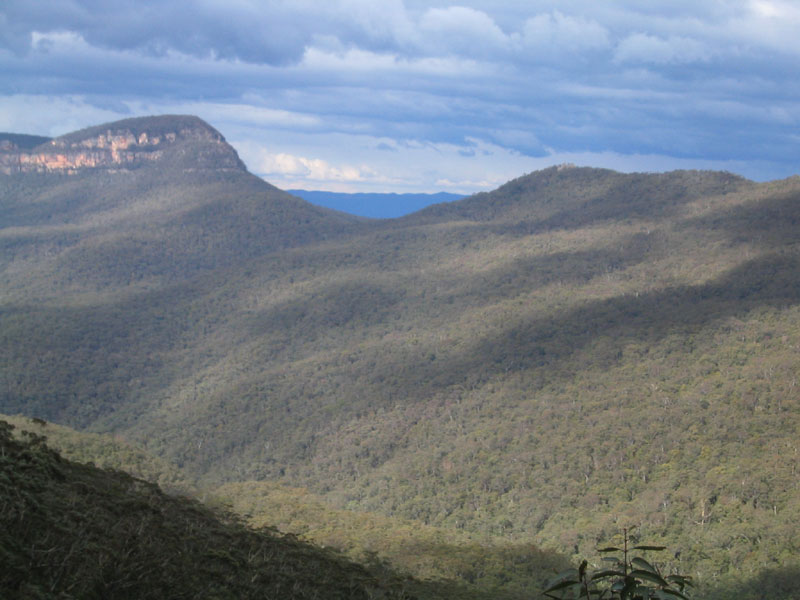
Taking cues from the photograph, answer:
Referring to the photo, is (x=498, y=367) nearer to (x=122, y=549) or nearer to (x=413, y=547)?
(x=413, y=547)

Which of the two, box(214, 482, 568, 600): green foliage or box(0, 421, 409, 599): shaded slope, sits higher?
box(0, 421, 409, 599): shaded slope

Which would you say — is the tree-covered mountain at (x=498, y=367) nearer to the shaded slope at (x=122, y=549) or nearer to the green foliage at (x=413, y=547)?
the green foliage at (x=413, y=547)

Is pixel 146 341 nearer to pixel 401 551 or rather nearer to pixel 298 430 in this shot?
pixel 298 430

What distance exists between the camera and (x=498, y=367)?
104 meters

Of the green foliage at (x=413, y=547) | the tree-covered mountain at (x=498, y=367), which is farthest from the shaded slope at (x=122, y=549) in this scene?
the tree-covered mountain at (x=498, y=367)

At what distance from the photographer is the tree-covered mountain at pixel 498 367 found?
71.1 metres

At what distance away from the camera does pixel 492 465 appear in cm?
8369

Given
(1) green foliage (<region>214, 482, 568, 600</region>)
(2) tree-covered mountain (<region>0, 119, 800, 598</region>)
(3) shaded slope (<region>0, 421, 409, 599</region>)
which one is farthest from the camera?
(2) tree-covered mountain (<region>0, 119, 800, 598</region>)

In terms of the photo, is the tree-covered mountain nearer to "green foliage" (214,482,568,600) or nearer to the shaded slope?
"green foliage" (214,482,568,600)

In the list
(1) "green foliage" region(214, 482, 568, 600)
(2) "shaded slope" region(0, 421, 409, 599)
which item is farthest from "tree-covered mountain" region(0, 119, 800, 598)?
(2) "shaded slope" region(0, 421, 409, 599)

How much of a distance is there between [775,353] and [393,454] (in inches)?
2130

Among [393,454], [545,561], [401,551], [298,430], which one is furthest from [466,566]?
[298,430]

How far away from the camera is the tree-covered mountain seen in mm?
71062

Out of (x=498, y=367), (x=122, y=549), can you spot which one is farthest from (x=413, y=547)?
(x=498, y=367)
